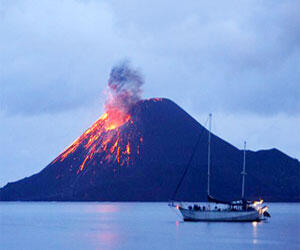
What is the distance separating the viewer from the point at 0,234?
90812 mm

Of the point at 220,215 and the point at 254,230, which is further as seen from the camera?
the point at 220,215

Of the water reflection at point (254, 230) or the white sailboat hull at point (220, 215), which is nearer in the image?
the water reflection at point (254, 230)

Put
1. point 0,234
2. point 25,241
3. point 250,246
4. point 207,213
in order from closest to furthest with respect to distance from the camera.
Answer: point 250,246 → point 25,241 → point 0,234 → point 207,213

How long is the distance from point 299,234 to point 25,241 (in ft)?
117

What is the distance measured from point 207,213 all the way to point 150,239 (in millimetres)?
21942

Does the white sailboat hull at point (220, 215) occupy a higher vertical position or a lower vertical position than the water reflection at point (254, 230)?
higher

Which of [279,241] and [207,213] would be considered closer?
[279,241]

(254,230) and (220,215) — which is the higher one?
(220,215)

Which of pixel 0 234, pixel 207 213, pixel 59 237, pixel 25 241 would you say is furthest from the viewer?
pixel 207 213

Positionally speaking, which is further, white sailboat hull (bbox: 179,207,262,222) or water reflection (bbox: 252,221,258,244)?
white sailboat hull (bbox: 179,207,262,222)

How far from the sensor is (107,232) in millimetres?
94188

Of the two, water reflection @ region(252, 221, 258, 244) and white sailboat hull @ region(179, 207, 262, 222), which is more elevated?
white sailboat hull @ region(179, 207, 262, 222)

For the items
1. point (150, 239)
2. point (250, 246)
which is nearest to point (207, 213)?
point (150, 239)

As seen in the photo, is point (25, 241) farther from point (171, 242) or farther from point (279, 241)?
point (279, 241)
